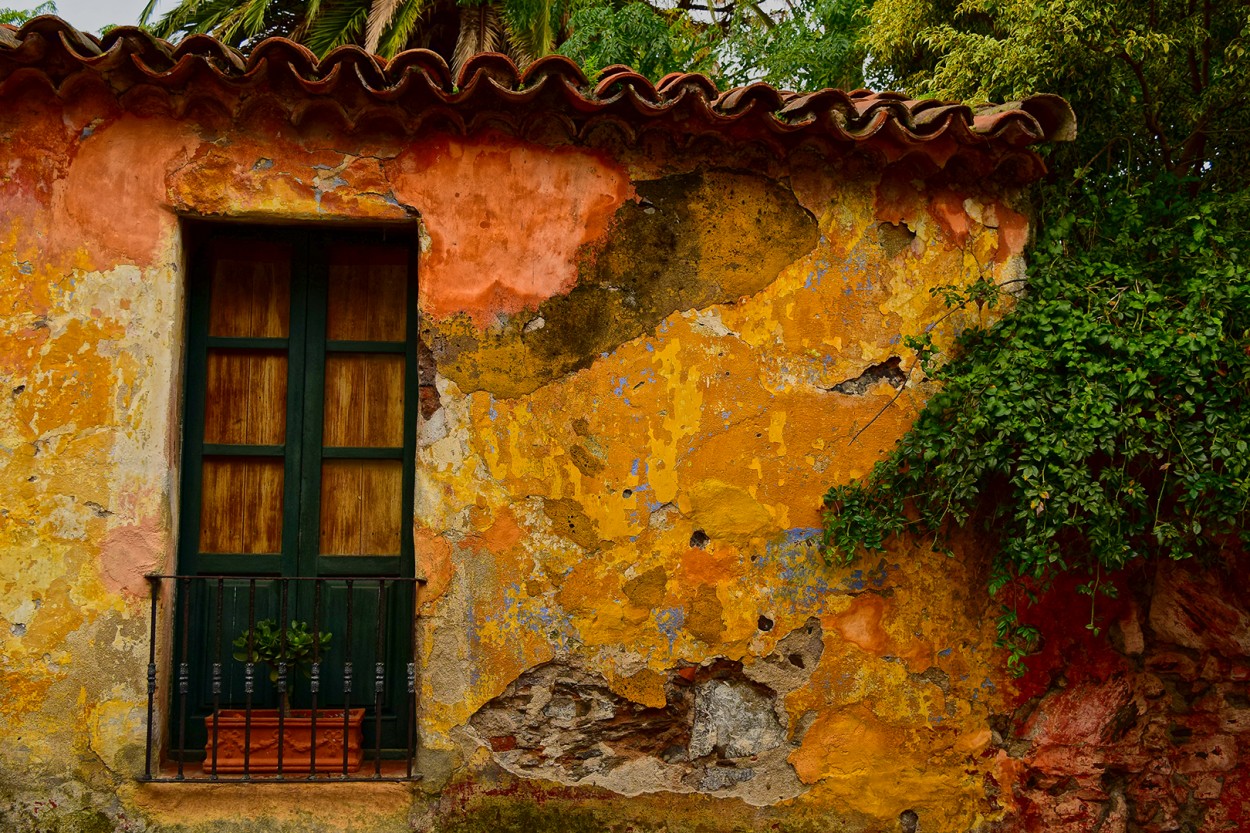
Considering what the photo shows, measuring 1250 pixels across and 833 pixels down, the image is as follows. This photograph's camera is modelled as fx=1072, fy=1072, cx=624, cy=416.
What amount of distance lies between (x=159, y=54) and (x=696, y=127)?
77.9 inches

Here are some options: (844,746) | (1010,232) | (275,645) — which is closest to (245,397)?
(275,645)

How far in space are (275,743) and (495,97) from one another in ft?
8.45

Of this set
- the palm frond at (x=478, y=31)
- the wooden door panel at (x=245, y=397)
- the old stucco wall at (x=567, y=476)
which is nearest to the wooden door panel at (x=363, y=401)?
the wooden door panel at (x=245, y=397)

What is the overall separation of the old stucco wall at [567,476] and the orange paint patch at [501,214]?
1 cm

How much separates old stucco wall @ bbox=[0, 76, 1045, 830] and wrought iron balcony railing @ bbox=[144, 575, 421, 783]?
0.36ft

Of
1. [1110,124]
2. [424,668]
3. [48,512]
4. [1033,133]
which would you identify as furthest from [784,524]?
[48,512]

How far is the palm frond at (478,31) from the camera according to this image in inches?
421

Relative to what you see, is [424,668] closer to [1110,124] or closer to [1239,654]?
[1239,654]

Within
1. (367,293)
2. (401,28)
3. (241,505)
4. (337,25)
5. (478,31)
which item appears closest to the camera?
(241,505)

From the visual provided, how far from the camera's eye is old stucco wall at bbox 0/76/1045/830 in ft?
13.0

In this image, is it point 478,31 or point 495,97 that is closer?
point 495,97

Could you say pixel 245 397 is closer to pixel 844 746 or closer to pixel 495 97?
pixel 495 97

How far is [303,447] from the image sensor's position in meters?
4.34

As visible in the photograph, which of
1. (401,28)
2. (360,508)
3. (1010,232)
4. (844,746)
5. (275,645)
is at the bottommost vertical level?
(844,746)
